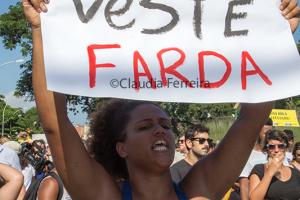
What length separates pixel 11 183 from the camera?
168 inches

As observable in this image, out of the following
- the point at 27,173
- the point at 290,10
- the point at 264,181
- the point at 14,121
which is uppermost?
the point at 290,10

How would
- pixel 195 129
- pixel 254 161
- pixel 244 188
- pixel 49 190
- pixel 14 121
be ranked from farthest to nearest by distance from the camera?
pixel 14 121 → pixel 195 129 → pixel 254 161 → pixel 244 188 → pixel 49 190

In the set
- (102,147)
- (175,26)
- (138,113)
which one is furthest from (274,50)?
(102,147)

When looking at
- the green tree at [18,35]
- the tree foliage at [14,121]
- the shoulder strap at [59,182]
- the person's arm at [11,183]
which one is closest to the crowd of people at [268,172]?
the shoulder strap at [59,182]

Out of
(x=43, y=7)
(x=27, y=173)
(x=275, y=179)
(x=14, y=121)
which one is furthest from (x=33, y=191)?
(x=14, y=121)

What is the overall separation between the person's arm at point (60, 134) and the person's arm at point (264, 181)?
2.79m

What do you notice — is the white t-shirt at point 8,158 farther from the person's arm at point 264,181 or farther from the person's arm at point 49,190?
the person's arm at point 264,181

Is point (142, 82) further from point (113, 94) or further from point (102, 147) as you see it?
point (102, 147)

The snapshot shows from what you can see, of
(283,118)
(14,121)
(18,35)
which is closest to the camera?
(283,118)

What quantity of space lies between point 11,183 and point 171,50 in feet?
7.33

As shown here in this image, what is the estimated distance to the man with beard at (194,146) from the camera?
569 centimetres

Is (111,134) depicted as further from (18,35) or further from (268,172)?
(18,35)

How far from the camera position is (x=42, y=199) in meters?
4.73

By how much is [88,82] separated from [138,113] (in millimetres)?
377
